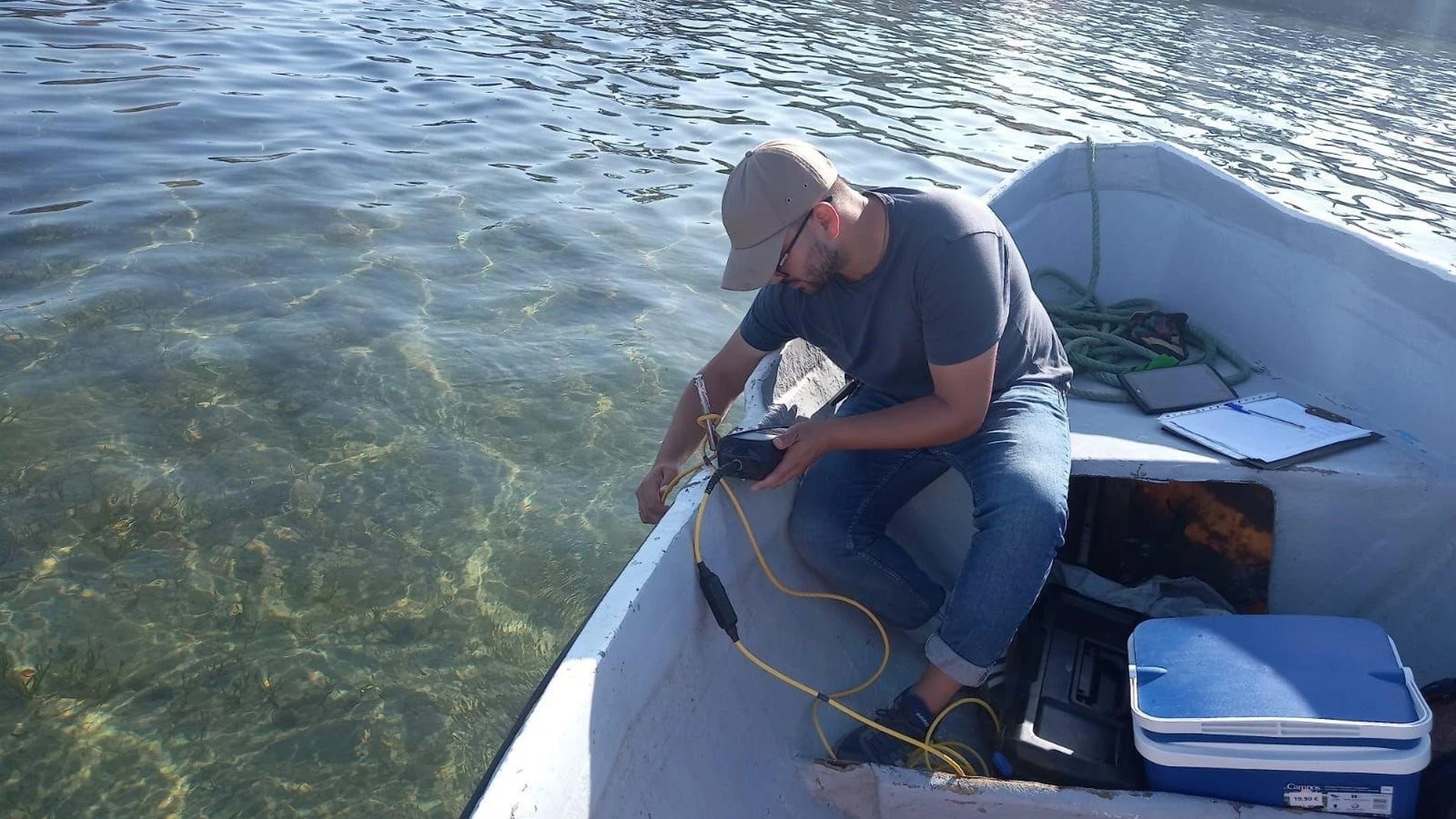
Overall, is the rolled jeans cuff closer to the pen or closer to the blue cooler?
the blue cooler

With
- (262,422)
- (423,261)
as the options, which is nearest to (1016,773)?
(262,422)

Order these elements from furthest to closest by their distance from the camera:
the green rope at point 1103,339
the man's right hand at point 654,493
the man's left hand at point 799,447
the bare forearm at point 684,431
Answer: the green rope at point 1103,339, the bare forearm at point 684,431, the man's right hand at point 654,493, the man's left hand at point 799,447

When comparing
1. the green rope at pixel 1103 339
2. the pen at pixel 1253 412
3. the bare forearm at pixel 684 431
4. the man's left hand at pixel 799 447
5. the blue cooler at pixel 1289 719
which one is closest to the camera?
the blue cooler at pixel 1289 719

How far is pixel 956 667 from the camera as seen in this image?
8.16ft

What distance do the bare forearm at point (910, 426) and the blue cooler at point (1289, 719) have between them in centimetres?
73

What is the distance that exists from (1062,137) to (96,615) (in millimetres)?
9951

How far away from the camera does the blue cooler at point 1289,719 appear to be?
6.74ft

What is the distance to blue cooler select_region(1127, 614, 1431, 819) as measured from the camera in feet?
6.74

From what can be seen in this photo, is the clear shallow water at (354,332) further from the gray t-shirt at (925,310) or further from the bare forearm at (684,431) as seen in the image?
the gray t-shirt at (925,310)

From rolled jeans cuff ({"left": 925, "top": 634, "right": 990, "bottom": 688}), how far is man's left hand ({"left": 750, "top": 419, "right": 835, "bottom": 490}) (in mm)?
576

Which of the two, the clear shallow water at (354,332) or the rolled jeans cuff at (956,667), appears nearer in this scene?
the rolled jeans cuff at (956,667)

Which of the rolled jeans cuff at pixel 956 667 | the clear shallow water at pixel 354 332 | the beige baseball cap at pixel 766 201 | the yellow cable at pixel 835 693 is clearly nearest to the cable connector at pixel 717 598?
the yellow cable at pixel 835 693

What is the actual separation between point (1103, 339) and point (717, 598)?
2.30m

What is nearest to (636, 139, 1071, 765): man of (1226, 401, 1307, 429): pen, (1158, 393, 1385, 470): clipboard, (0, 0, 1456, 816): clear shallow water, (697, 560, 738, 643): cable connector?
(697, 560, 738, 643): cable connector
